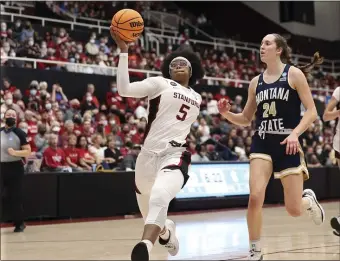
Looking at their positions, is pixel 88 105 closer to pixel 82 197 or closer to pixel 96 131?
pixel 96 131

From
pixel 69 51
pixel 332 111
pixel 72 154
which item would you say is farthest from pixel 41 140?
pixel 332 111

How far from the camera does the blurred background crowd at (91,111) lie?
1458 cm

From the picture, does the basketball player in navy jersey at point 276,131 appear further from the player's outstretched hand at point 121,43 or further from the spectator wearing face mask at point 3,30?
the spectator wearing face mask at point 3,30

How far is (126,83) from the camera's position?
19.2ft

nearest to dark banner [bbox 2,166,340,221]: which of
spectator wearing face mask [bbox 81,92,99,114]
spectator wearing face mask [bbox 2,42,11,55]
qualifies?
spectator wearing face mask [bbox 81,92,99,114]

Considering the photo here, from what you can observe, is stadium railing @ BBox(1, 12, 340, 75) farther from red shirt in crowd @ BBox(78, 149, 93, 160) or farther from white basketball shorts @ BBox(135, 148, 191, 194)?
white basketball shorts @ BBox(135, 148, 191, 194)

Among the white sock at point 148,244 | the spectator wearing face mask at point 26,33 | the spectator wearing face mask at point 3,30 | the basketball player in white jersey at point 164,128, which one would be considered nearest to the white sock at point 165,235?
the basketball player in white jersey at point 164,128

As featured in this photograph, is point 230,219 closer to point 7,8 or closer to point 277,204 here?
point 277,204

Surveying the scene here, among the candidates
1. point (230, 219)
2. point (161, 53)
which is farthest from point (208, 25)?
point (230, 219)

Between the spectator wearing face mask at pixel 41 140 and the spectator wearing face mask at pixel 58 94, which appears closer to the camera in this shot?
the spectator wearing face mask at pixel 41 140

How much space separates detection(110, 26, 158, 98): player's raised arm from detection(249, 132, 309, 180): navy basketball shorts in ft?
4.28

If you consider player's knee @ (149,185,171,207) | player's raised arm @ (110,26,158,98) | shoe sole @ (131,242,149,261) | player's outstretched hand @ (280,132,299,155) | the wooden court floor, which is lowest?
the wooden court floor

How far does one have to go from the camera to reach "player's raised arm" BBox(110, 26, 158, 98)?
19.1 ft

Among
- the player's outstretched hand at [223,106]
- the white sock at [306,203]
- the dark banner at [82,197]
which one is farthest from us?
the dark banner at [82,197]
